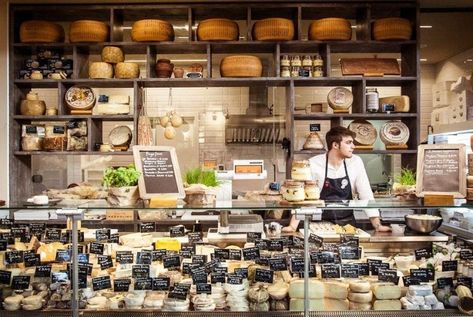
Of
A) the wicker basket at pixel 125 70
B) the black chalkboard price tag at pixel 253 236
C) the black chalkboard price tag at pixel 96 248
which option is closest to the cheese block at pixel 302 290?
the black chalkboard price tag at pixel 253 236

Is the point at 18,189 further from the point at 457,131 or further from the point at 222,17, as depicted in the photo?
the point at 457,131

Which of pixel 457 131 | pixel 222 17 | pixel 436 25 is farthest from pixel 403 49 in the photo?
pixel 222 17

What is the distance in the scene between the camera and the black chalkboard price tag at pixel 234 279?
7.25 feet

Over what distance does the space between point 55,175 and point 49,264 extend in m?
3.67

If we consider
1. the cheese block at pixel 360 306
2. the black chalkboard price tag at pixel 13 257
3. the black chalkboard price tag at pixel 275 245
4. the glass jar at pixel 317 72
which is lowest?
the cheese block at pixel 360 306

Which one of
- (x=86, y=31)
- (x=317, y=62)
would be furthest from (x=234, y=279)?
(x=86, y=31)

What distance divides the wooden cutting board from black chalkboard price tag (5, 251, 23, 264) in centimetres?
376

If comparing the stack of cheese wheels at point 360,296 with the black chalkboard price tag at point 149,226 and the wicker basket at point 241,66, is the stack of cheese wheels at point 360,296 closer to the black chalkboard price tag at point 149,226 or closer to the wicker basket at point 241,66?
the black chalkboard price tag at point 149,226

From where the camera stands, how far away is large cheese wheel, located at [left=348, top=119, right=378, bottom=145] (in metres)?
5.13

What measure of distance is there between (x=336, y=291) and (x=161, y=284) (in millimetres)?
783

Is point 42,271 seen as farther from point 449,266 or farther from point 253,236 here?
point 449,266

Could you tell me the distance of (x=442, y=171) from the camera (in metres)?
2.30

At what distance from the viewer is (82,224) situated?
319 centimetres

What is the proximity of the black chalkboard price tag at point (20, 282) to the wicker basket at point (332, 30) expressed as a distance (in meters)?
3.78
